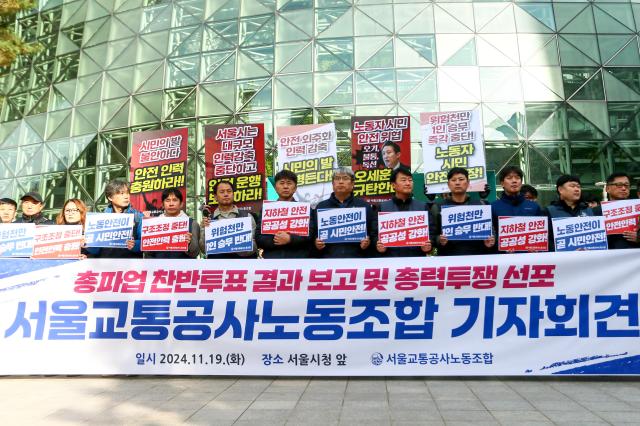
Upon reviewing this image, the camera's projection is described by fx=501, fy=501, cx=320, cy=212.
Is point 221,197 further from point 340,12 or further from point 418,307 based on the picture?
point 340,12

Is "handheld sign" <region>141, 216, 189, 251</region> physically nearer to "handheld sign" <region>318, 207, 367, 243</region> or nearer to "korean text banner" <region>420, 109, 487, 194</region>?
"handheld sign" <region>318, 207, 367, 243</region>

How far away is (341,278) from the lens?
17.0 ft

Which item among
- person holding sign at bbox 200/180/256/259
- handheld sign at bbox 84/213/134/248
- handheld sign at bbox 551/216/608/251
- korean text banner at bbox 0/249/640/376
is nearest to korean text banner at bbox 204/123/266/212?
person holding sign at bbox 200/180/256/259

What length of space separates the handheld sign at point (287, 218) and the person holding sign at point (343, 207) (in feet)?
0.60

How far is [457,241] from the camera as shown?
581cm

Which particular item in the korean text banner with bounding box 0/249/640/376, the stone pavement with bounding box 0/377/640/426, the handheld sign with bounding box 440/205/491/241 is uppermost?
the handheld sign with bounding box 440/205/491/241

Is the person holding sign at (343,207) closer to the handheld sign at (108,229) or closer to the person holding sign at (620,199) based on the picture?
the handheld sign at (108,229)

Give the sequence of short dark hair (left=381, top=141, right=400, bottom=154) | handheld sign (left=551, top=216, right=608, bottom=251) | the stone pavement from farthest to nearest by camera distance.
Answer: short dark hair (left=381, top=141, right=400, bottom=154) → handheld sign (left=551, top=216, right=608, bottom=251) → the stone pavement

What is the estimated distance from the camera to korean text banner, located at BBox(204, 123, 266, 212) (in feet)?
24.7

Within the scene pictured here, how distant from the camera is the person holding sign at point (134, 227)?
237 inches

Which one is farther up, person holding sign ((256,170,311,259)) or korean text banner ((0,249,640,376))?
person holding sign ((256,170,311,259))

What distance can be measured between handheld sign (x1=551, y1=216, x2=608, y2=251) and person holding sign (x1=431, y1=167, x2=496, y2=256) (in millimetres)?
688

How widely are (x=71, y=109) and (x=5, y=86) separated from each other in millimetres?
5187

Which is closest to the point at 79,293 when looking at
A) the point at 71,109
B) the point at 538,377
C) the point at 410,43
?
the point at 538,377
